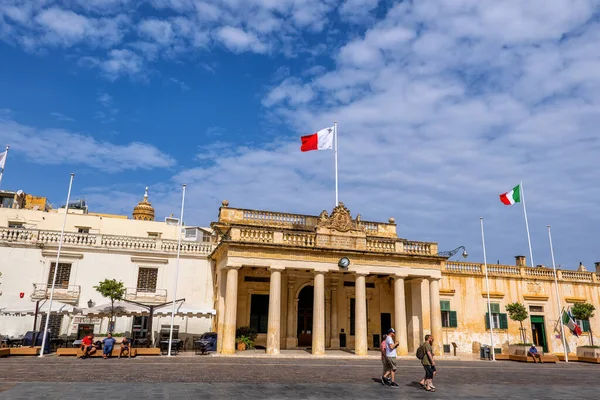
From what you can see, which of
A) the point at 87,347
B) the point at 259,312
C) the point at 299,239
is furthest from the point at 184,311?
the point at 299,239

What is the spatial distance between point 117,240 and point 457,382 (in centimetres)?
2264

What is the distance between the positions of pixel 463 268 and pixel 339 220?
12028 mm

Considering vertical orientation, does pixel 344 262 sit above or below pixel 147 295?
above

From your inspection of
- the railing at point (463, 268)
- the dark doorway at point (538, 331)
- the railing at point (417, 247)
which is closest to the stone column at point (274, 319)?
the railing at point (417, 247)

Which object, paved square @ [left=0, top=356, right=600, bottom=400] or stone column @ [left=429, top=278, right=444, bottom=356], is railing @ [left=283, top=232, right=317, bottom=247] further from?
stone column @ [left=429, top=278, right=444, bottom=356]

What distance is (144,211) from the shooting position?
52.8 m

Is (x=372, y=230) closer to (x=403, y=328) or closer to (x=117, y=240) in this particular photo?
(x=403, y=328)

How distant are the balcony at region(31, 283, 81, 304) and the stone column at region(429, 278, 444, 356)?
22.3m

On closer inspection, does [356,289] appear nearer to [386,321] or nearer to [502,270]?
[386,321]

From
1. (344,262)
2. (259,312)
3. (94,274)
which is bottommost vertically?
(259,312)

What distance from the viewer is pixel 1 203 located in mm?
39969

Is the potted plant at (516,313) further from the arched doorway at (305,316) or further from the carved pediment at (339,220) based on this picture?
the arched doorway at (305,316)

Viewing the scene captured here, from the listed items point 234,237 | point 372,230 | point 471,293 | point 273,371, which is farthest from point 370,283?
point 273,371

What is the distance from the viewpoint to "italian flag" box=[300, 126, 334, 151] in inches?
1193
